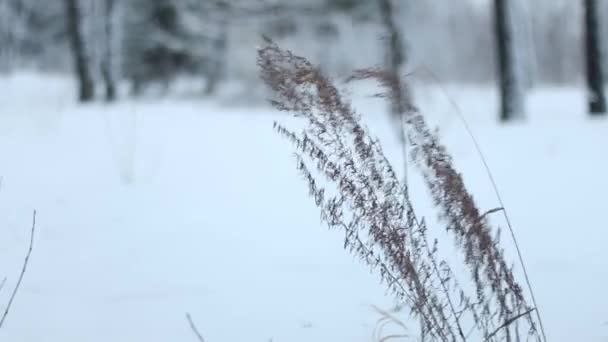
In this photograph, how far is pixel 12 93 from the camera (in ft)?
46.0

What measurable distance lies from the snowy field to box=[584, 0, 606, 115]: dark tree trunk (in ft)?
7.96

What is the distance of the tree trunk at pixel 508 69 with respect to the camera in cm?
867

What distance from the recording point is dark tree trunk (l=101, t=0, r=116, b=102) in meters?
14.2

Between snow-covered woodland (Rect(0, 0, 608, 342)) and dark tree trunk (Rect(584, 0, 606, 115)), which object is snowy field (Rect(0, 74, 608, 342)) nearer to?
snow-covered woodland (Rect(0, 0, 608, 342))


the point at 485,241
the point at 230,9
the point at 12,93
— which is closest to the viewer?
the point at 485,241

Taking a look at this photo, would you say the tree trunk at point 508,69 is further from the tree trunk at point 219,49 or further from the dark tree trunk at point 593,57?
the tree trunk at point 219,49

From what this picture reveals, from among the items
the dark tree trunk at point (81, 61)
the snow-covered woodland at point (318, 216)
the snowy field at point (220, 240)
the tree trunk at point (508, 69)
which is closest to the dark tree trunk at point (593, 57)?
the snow-covered woodland at point (318, 216)

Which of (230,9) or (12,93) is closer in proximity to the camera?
(12,93)

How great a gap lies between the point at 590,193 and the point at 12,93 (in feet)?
42.9

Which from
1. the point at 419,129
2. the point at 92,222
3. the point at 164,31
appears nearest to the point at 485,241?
the point at 419,129

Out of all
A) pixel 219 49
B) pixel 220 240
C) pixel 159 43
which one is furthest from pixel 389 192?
pixel 159 43

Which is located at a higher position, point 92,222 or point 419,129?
point 419,129

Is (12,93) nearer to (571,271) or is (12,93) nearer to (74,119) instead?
(74,119)

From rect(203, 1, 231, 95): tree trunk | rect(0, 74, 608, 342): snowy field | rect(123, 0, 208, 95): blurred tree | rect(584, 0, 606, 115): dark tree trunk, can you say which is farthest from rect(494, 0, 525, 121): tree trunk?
rect(123, 0, 208, 95): blurred tree
